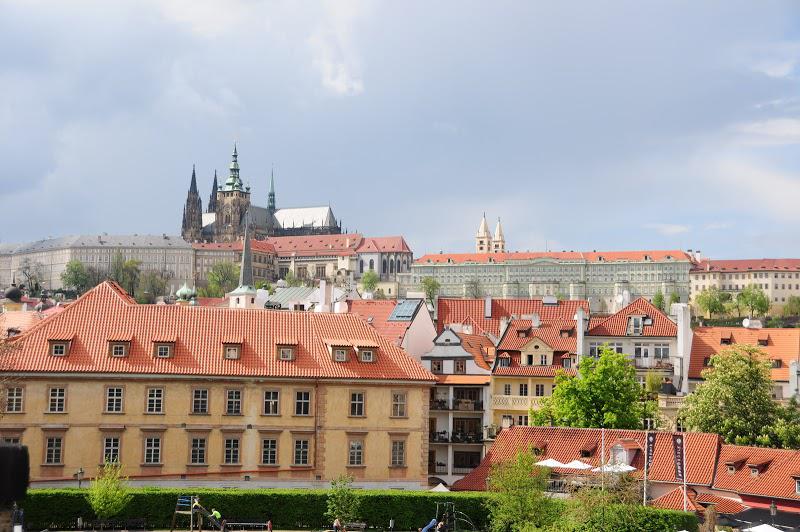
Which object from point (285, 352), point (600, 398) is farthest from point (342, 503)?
point (600, 398)

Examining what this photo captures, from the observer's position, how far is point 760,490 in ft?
163

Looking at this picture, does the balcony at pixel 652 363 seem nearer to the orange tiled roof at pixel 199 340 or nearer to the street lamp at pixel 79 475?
the orange tiled roof at pixel 199 340

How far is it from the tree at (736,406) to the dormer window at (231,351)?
22.7m

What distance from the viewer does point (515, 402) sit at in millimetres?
69062

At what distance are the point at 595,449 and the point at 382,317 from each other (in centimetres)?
2498

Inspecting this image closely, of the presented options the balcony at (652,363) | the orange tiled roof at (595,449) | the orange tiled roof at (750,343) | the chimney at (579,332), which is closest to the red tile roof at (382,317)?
the chimney at (579,332)

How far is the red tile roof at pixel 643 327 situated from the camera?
72.6 meters

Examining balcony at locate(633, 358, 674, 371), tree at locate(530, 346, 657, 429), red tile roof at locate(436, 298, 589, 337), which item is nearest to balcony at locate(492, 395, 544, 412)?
balcony at locate(633, 358, 674, 371)

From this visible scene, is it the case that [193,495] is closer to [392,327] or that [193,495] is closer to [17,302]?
[392,327]

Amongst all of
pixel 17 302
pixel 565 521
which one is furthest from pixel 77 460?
pixel 17 302

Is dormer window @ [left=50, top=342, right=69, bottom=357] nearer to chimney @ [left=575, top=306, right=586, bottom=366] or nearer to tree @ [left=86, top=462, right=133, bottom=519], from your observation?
tree @ [left=86, top=462, right=133, bottom=519]

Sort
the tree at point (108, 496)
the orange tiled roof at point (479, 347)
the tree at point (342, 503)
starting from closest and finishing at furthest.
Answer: the tree at point (108, 496) → the tree at point (342, 503) → the orange tiled roof at point (479, 347)

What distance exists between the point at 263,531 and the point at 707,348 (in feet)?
122

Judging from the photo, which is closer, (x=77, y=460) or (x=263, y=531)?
(x=263, y=531)
